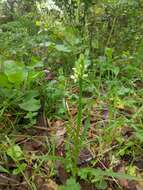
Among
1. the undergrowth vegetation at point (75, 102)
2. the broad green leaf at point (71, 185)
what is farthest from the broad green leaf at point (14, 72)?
the broad green leaf at point (71, 185)

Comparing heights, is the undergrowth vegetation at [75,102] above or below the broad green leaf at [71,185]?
above

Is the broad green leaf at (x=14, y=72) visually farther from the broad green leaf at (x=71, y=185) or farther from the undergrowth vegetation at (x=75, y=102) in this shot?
the broad green leaf at (x=71, y=185)

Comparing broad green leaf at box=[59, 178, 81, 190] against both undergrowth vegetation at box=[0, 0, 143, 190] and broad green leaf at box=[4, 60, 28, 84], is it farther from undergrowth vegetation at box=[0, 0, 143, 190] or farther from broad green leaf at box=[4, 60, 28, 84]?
broad green leaf at box=[4, 60, 28, 84]

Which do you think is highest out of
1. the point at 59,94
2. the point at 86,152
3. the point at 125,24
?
the point at 125,24

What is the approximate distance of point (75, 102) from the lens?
7.04 feet

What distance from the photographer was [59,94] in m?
2.10

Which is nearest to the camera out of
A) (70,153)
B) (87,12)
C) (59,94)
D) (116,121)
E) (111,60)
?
(70,153)

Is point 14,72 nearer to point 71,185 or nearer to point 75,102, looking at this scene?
point 75,102

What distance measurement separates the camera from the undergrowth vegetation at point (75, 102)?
66.1 inches

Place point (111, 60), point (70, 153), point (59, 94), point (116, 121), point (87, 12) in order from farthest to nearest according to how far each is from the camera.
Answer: point (87, 12), point (111, 60), point (59, 94), point (116, 121), point (70, 153)

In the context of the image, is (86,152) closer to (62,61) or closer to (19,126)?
(19,126)

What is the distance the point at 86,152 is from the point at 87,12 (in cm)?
140

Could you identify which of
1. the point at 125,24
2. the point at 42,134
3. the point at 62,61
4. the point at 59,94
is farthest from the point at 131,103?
the point at 125,24

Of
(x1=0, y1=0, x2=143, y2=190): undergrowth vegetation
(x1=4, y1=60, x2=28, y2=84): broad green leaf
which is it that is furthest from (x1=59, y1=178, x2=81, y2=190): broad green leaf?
(x1=4, y1=60, x2=28, y2=84): broad green leaf
